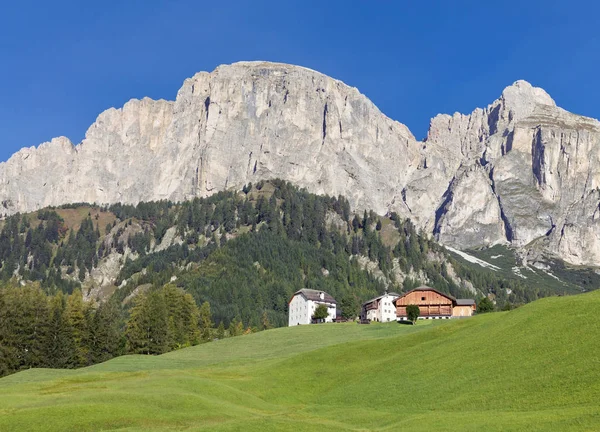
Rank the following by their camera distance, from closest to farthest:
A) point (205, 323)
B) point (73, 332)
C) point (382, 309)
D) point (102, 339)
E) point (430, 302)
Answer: point (73, 332)
point (102, 339)
point (430, 302)
point (205, 323)
point (382, 309)

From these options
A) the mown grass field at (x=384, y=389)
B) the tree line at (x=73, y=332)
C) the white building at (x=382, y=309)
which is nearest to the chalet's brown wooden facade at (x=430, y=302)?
the white building at (x=382, y=309)

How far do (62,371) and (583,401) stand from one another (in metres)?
74.7

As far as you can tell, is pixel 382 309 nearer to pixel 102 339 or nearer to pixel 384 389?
pixel 102 339

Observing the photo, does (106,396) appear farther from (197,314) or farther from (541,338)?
(197,314)

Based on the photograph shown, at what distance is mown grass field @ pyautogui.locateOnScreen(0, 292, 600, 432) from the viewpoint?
156 ft

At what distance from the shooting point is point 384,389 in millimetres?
64188

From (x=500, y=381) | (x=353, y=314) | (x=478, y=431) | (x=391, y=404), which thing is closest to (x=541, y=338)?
(x=500, y=381)

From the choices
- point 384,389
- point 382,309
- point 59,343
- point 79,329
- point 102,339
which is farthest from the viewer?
point 382,309

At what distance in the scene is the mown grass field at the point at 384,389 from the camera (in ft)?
156

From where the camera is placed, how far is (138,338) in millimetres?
135375

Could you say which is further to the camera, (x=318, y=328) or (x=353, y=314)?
(x=353, y=314)

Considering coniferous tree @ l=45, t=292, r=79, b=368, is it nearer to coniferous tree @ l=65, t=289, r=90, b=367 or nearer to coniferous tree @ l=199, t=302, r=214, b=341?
coniferous tree @ l=65, t=289, r=90, b=367

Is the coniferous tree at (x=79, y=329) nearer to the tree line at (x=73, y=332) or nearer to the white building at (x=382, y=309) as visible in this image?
the tree line at (x=73, y=332)

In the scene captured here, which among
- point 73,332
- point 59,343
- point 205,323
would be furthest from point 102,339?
point 205,323
